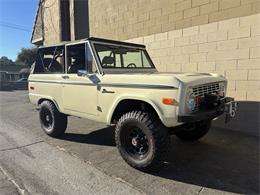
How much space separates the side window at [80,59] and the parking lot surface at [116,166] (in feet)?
4.96

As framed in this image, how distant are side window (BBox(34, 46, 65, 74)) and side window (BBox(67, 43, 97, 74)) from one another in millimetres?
226

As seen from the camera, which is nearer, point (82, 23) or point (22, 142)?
point (22, 142)

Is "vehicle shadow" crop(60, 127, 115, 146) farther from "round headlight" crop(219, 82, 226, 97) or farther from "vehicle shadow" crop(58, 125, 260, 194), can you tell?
"round headlight" crop(219, 82, 226, 97)

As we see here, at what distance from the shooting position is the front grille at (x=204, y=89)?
3.34 meters

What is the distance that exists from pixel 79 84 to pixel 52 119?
1346 millimetres

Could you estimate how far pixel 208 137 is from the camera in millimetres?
5480

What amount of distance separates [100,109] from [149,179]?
1434 millimetres

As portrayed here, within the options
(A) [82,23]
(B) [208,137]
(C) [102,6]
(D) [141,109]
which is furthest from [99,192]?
(A) [82,23]

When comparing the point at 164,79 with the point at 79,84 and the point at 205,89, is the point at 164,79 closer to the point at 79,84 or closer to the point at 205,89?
the point at 205,89

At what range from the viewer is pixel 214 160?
13.5ft

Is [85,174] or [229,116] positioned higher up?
[229,116]

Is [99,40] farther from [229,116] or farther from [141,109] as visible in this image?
[229,116]

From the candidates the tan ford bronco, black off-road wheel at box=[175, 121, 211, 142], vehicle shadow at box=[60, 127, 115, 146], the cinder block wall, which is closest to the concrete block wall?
the cinder block wall

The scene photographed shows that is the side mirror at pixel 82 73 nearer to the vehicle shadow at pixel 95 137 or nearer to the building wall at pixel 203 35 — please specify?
the vehicle shadow at pixel 95 137
